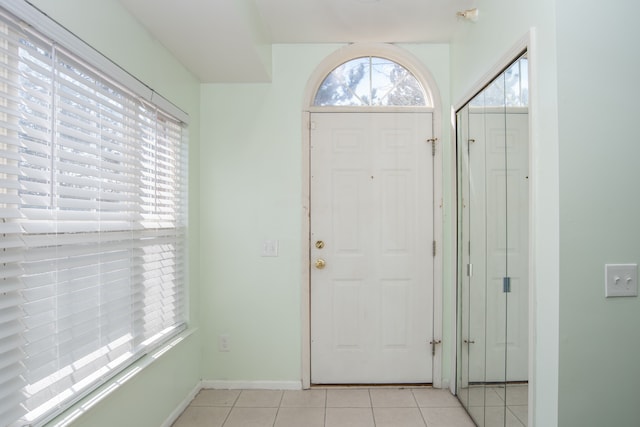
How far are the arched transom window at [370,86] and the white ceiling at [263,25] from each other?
186 millimetres

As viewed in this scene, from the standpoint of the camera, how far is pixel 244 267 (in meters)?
2.77

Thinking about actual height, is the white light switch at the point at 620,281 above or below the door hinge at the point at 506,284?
above

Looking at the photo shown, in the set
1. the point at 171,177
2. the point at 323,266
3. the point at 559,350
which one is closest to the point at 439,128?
the point at 323,266

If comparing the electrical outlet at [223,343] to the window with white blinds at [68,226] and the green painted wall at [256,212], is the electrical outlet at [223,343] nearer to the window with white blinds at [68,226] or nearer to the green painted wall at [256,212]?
the green painted wall at [256,212]

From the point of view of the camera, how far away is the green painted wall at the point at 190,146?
152 cm

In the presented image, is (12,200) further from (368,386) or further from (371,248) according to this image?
(368,386)

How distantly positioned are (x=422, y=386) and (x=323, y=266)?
115 centimetres

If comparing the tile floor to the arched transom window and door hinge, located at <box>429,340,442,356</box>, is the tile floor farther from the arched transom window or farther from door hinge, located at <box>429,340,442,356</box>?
the arched transom window

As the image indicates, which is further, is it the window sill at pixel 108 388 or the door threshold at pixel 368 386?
the door threshold at pixel 368 386

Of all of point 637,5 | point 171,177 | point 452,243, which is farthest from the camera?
point 452,243

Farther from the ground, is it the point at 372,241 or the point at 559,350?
the point at 372,241

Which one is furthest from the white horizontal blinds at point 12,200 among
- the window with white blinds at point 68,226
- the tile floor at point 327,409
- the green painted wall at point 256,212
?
the green painted wall at point 256,212

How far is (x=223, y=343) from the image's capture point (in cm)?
275

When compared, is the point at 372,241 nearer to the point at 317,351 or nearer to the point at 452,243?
the point at 452,243
